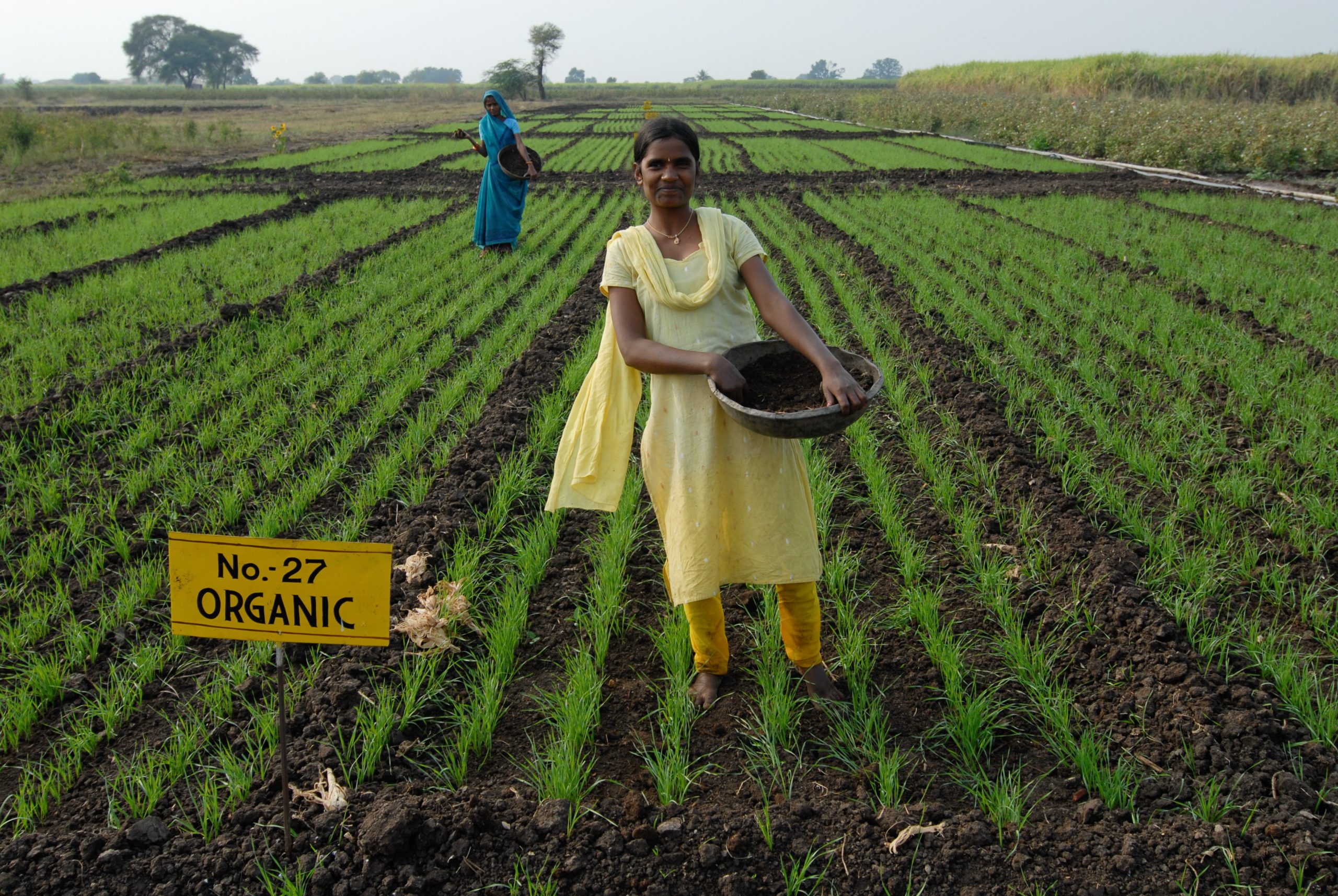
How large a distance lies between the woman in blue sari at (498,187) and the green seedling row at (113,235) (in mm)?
3547

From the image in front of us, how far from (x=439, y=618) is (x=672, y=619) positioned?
743 mm

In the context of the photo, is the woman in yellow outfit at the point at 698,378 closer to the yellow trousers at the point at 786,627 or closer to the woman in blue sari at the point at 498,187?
the yellow trousers at the point at 786,627

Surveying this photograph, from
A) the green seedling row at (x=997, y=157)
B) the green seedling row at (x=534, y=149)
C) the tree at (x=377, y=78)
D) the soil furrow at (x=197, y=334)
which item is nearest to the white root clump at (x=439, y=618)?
the soil furrow at (x=197, y=334)

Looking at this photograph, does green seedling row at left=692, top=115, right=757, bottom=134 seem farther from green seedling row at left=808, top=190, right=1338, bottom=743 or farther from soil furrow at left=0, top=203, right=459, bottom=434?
green seedling row at left=808, top=190, right=1338, bottom=743

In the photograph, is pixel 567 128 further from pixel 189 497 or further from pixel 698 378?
pixel 698 378

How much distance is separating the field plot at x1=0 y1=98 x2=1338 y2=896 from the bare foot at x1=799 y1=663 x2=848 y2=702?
0.05 metres

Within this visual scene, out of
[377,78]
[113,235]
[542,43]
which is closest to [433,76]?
[377,78]

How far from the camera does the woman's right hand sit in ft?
6.22

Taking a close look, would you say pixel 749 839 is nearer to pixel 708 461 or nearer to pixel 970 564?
pixel 708 461

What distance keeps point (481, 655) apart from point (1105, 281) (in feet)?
20.9

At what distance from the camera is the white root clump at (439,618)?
255cm

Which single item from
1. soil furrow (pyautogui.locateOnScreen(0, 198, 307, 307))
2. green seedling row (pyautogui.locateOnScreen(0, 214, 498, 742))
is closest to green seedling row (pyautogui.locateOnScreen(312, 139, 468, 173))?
soil furrow (pyautogui.locateOnScreen(0, 198, 307, 307))

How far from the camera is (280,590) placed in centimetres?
173

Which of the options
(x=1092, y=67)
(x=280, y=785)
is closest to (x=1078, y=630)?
(x=280, y=785)
